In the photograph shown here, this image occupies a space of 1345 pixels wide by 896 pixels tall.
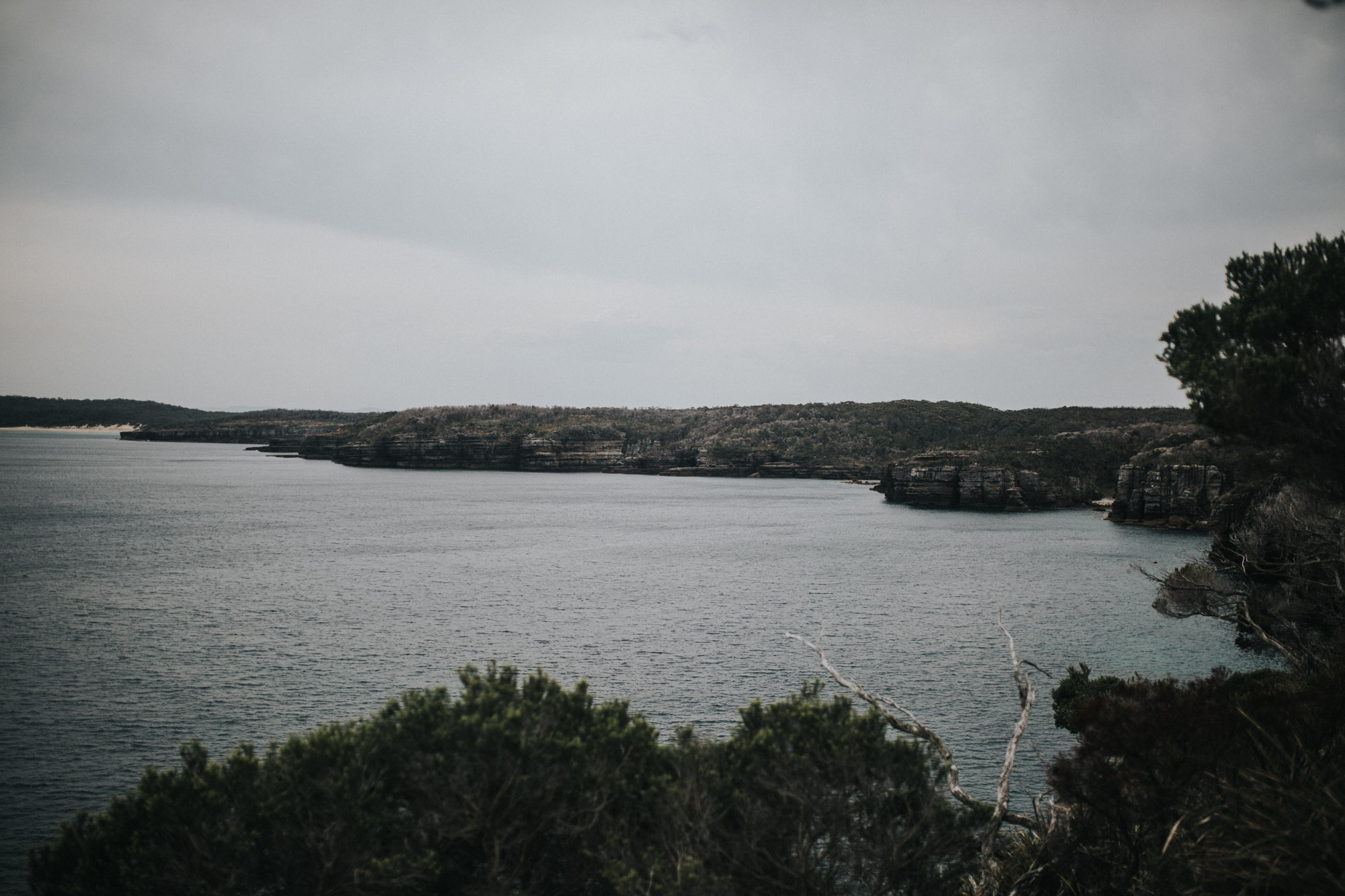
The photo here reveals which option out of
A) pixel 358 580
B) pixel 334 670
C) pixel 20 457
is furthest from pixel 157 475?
pixel 334 670

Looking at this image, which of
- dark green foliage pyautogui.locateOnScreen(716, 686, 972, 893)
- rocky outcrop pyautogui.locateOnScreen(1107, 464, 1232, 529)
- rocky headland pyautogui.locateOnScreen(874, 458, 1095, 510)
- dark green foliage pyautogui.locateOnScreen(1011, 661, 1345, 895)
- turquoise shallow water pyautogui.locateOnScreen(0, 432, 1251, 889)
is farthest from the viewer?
rocky headland pyautogui.locateOnScreen(874, 458, 1095, 510)

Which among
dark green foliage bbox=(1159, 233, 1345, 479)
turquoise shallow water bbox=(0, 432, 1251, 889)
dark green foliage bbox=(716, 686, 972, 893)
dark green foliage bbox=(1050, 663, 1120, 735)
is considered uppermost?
dark green foliage bbox=(1159, 233, 1345, 479)

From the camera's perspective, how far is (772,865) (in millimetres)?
12758

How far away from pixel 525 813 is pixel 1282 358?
19.8 metres

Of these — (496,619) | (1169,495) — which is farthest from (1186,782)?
(1169,495)

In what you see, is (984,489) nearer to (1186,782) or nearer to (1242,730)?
(1242,730)

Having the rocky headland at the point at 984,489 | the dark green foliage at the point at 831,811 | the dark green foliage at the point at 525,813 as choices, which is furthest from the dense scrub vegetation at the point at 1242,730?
the rocky headland at the point at 984,489

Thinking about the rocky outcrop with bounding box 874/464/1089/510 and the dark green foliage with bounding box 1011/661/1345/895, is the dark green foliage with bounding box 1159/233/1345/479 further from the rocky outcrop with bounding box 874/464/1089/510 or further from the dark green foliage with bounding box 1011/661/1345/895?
the rocky outcrop with bounding box 874/464/1089/510

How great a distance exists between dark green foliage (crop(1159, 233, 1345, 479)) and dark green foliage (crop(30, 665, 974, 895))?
12986mm

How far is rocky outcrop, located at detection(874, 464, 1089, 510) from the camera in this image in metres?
130

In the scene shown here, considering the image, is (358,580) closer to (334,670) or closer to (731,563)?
(334,670)

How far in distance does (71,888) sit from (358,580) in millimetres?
50686

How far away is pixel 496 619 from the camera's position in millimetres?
47719

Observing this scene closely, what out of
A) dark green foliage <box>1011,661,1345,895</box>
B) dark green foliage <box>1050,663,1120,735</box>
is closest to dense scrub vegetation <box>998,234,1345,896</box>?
dark green foliage <box>1011,661,1345,895</box>
